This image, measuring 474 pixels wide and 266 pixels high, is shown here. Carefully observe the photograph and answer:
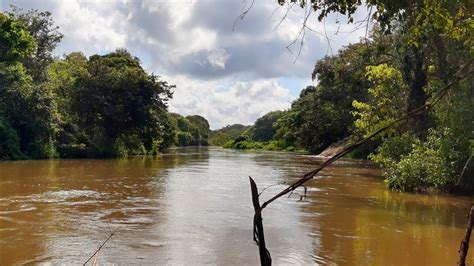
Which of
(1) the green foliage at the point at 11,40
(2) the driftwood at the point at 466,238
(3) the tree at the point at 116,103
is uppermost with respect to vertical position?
(1) the green foliage at the point at 11,40

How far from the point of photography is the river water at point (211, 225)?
6.61 meters

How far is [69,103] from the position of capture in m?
32.5

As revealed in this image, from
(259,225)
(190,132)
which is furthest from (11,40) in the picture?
(190,132)

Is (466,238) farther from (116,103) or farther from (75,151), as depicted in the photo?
(116,103)

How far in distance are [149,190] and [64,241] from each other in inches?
260

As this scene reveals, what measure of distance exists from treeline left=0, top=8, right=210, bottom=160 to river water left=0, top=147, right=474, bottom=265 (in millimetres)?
12337

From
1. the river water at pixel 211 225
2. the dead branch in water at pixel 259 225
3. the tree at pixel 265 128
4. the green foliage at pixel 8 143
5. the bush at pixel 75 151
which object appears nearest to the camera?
the dead branch in water at pixel 259 225

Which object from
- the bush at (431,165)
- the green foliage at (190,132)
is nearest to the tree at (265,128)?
the green foliage at (190,132)

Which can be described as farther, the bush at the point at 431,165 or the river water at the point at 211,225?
the bush at the point at 431,165

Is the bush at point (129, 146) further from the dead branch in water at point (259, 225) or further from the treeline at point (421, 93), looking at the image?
the dead branch in water at point (259, 225)

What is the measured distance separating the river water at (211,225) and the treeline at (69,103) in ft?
40.5

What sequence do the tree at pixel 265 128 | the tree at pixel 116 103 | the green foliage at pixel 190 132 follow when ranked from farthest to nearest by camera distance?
the tree at pixel 265 128 < the green foliage at pixel 190 132 < the tree at pixel 116 103

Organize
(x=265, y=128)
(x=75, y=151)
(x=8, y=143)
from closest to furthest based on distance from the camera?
(x=8, y=143), (x=75, y=151), (x=265, y=128)

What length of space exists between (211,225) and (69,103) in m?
26.6
